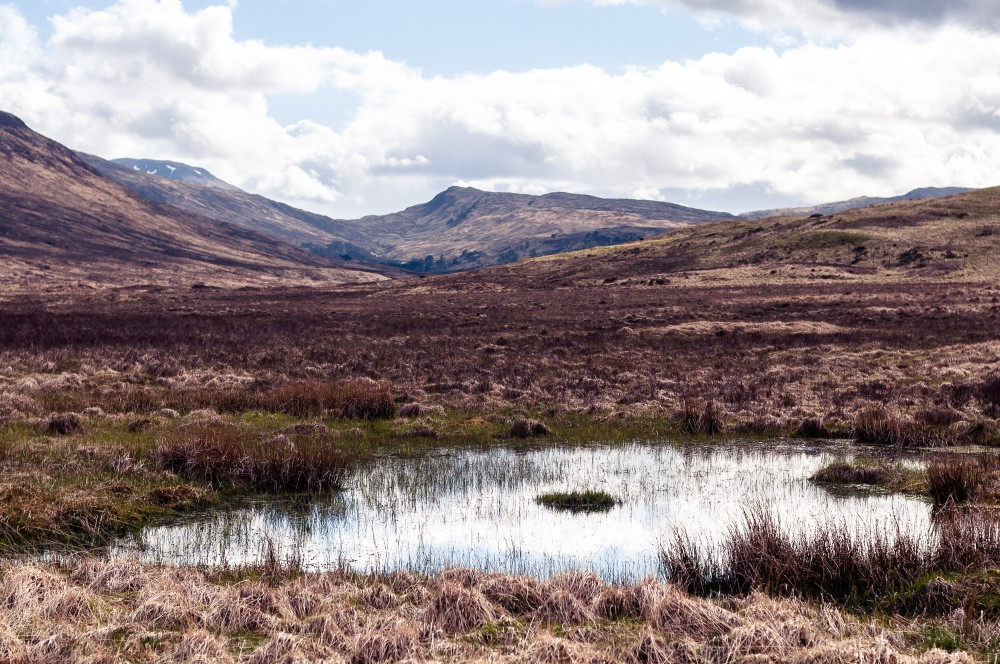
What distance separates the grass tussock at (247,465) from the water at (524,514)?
2.40 ft

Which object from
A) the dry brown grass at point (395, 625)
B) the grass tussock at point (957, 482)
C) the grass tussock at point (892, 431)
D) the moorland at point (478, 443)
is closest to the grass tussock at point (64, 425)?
the moorland at point (478, 443)

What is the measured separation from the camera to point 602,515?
14.4 meters

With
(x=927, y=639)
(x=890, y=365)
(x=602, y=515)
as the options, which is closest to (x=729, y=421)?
(x=602, y=515)

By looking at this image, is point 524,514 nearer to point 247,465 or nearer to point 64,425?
point 247,465

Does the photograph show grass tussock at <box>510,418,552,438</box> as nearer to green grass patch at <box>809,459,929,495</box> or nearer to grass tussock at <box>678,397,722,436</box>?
grass tussock at <box>678,397,722,436</box>

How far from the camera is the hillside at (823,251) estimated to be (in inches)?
3369

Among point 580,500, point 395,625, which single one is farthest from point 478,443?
point 395,625

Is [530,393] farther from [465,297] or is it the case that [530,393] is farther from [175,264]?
[175,264]

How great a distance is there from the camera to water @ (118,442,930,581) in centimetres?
1191

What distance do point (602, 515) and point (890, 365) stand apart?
2233cm

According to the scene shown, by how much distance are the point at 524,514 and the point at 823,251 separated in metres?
98.2

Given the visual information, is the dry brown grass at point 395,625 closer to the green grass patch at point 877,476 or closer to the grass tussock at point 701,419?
the green grass patch at point 877,476

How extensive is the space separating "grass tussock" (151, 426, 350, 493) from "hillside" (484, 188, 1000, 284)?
75.1 m

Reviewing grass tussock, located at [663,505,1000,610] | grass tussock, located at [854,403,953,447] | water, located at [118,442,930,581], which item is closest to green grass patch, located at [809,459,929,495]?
water, located at [118,442,930,581]
